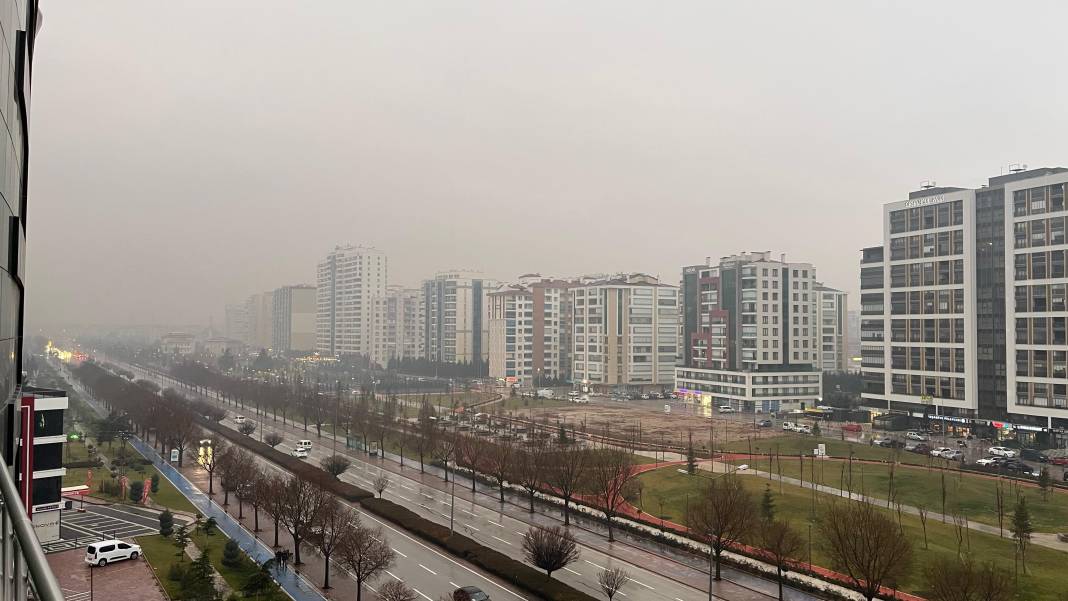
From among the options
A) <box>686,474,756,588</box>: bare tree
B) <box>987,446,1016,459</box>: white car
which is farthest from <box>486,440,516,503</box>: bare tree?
<box>987,446,1016,459</box>: white car

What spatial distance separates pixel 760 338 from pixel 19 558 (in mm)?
78020

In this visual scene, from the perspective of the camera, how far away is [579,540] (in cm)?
2925

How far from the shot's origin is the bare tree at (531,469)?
1342 inches

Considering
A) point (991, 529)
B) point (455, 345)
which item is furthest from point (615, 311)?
point (991, 529)

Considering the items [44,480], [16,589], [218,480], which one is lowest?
[218,480]

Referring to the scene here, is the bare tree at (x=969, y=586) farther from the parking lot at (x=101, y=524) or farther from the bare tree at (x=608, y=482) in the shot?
the parking lot at (x=101, y=524)

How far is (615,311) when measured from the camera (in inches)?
3775

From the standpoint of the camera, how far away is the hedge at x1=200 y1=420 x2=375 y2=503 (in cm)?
3472

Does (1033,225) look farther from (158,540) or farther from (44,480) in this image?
(44,480)

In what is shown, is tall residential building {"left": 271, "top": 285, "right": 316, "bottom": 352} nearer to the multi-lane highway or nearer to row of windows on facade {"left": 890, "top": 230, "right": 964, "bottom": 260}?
the multi-lane highway

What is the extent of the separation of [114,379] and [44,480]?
53.2m

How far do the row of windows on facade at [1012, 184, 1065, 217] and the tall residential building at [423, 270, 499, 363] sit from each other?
8567 centimetres

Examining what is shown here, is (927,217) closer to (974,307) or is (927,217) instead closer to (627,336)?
(974,307)

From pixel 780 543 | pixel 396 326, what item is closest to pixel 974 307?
pixel 780 543
